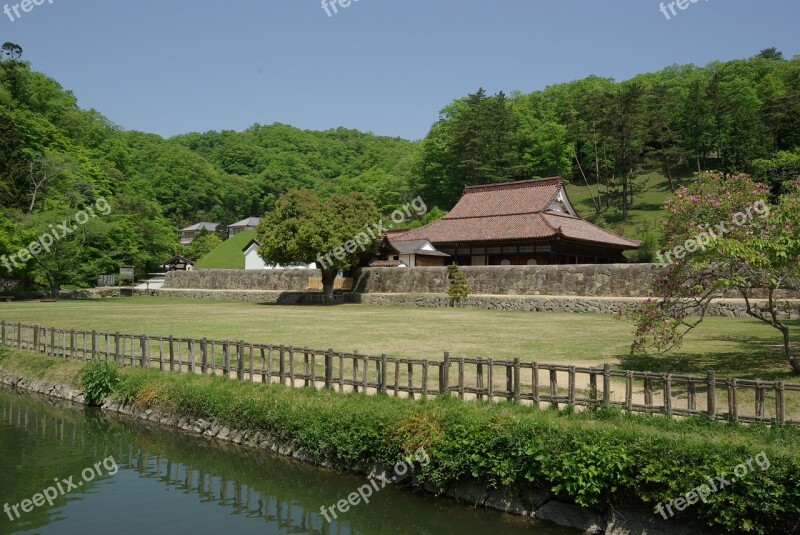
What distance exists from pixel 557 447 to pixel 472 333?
14038 millimetres

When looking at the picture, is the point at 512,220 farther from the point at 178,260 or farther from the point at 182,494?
the point at 178,260

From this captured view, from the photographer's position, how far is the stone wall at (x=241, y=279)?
48.2m

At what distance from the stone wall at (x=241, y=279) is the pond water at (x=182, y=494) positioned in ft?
109

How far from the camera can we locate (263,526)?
31.8ft

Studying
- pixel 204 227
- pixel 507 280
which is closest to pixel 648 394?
pixel 507 280

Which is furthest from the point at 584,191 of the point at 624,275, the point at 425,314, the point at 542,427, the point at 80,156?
the point at 542,427

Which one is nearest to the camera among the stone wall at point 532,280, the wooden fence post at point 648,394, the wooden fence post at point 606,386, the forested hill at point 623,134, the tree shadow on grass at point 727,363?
the wooden fence post at point 648,394

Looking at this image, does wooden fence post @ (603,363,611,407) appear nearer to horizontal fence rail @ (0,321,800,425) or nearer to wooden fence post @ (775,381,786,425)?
horizontal fence rail @ (0,321,800,425)

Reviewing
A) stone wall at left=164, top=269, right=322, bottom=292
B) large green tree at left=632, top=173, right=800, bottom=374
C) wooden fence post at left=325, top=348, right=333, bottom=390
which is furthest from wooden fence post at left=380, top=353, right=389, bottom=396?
stone wall at left=164, top=269, right=322, bottom=292

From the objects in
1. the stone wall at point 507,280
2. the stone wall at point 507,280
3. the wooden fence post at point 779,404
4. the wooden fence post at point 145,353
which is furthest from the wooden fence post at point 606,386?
the stone wall at point 507,280

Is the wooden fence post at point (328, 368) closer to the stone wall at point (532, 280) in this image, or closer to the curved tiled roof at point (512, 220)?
the stone wall at point (532, 280)

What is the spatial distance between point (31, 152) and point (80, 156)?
7732mm

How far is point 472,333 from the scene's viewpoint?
901 inches

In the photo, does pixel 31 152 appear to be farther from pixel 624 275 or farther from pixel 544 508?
pixel 544 508
